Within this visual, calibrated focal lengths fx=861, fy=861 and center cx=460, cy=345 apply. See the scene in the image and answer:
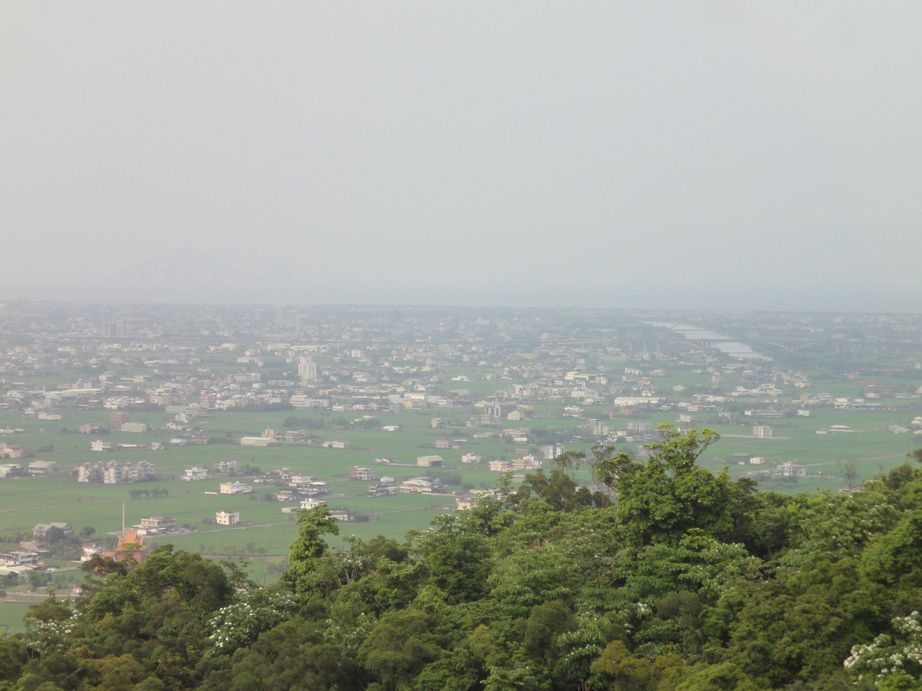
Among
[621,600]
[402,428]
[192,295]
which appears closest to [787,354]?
[402,428]

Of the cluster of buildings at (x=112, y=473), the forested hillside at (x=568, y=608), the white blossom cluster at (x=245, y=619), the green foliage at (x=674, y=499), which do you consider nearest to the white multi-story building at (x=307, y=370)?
the cluster of buildings at (x=112, y=473)

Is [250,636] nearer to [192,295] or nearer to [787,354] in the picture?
[787,354]

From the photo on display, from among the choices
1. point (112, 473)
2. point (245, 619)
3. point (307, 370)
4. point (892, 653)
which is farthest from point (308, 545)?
point (307, 370)

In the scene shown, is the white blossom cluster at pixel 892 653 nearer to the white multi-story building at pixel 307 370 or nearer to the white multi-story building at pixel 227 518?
the white multi-story building at pixel 227 518

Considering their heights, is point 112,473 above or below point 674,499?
below

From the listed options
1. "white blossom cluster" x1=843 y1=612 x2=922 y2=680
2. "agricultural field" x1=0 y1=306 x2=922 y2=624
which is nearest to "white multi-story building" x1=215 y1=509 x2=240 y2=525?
"agricultural field" x1=0 y1=306 x2=922 y2=624

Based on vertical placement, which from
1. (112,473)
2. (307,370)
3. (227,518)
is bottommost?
(227,518)

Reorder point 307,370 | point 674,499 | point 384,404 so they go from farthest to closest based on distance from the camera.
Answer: point 307,370, point 384,404, point 674,499

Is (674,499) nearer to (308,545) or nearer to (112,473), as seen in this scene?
(308,545)
